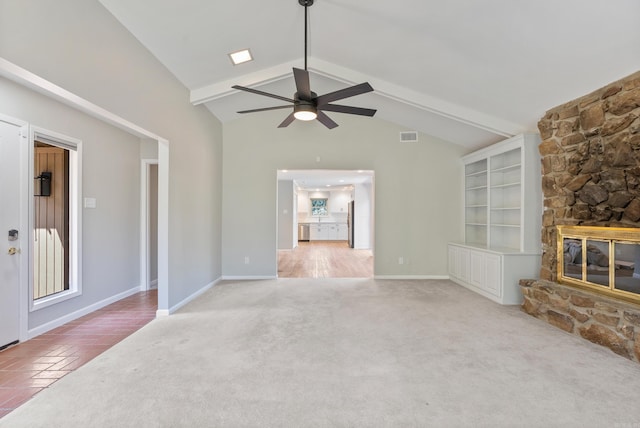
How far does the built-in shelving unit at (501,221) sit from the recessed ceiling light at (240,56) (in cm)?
382

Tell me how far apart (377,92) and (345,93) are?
223 cm

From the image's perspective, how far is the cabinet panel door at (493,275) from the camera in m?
4.23

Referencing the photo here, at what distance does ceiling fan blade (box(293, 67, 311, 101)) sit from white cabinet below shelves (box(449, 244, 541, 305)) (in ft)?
11.1

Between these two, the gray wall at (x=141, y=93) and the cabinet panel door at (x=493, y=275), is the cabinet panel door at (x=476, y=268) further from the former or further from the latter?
the gray wall at (x=141, y=93)

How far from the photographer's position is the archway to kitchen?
669 cm

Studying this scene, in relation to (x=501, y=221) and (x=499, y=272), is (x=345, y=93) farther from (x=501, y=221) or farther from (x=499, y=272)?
(x=501, y=221)

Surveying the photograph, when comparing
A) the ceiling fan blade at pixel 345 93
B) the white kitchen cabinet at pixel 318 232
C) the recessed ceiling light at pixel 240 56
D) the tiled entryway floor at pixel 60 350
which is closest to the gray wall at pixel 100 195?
the tiled entryway floor at pixel 60 350

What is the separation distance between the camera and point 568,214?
3541 mm

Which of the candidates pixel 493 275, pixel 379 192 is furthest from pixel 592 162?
pixel 379 192

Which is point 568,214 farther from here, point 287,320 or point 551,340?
point 287,320

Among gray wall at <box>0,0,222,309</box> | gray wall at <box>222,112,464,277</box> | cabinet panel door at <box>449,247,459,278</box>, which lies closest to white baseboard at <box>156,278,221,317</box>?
gray wall at <box>0,0,222,309</box>

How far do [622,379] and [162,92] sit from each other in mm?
5087

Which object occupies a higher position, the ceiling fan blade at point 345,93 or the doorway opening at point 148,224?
the ceiling fan blade at point 345,93

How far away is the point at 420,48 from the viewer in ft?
11.5
